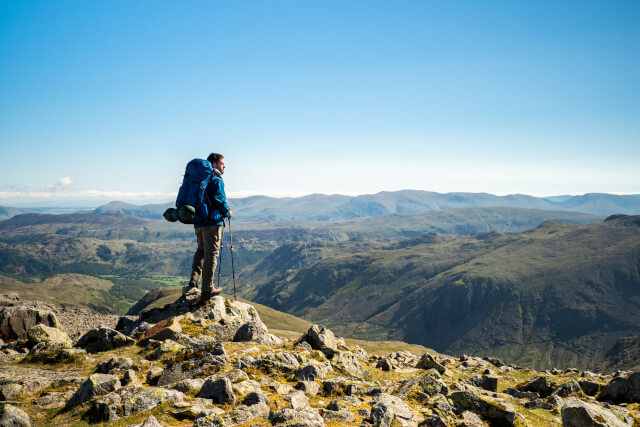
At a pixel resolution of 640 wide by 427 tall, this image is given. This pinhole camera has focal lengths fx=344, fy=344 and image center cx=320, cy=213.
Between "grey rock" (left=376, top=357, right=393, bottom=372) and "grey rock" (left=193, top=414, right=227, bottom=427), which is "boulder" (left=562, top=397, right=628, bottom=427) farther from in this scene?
"grey rock" (left=376, top=357, right=393, bottom=372)

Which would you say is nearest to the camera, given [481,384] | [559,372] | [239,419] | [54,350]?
[239,419]

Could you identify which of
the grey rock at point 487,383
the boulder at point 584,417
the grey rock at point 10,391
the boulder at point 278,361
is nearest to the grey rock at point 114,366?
the grey rock at point 10,391

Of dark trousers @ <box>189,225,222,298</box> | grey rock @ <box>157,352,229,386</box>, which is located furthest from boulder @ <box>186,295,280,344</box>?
grey rock @ <box>157,352,229,386</box>

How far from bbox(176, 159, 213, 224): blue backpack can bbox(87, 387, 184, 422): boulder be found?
11.0m

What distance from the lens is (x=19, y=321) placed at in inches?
1030

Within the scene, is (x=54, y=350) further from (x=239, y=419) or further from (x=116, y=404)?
(x=239, y=419)

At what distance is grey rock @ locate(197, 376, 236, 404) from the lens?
501 inches

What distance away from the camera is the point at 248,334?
22.2 meters

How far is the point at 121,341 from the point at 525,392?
2599cm

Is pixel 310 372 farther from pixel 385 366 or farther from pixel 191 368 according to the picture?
pixel 385 366

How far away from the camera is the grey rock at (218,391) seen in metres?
12.7

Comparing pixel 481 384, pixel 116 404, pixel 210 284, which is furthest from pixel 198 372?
pixel 481 384

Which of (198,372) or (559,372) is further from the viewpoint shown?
(559,372)

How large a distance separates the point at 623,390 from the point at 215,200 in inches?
1237
